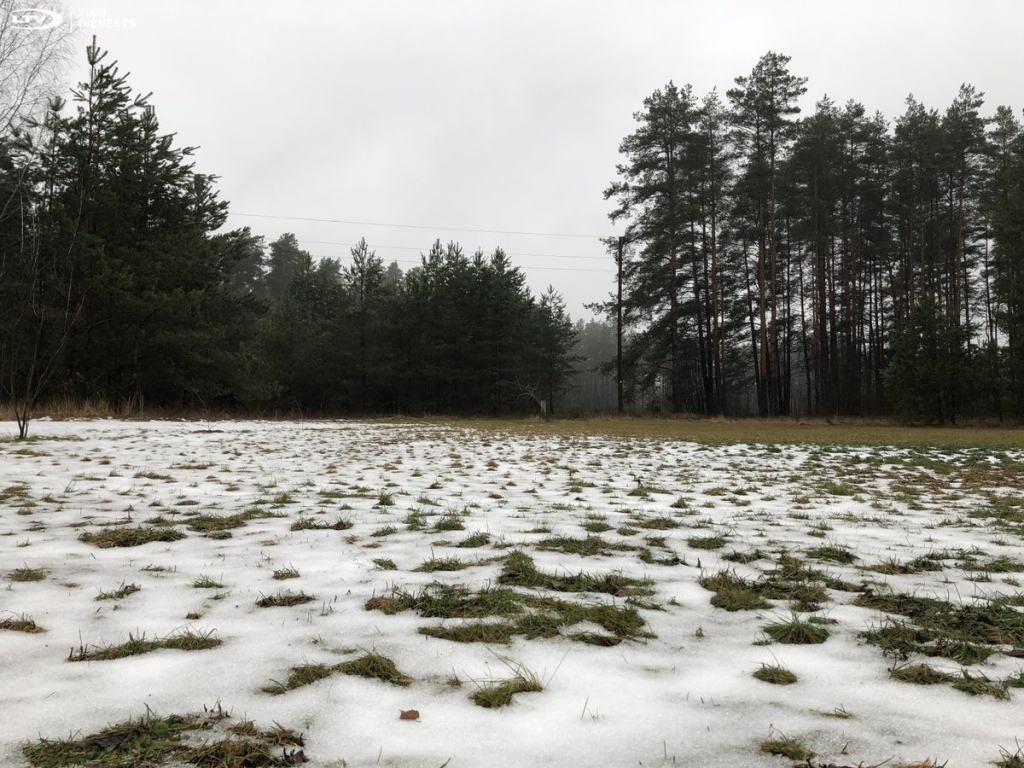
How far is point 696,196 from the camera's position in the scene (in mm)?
32312

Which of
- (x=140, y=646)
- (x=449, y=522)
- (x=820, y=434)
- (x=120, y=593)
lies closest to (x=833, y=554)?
(x=449, y=522)

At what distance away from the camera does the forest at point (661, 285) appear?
2070 centimetres

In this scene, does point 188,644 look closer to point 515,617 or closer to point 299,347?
point 515,617

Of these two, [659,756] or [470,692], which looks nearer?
[659,756]

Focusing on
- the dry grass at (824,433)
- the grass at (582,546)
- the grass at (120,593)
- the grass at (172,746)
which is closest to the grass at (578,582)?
the grass at (582,546)

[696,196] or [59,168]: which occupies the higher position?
[696,196]

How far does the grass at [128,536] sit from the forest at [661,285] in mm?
16095

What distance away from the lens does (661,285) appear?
1308 inches

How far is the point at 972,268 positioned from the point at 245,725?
42.8 meters

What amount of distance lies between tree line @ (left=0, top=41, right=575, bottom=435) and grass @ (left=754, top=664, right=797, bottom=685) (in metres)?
11.2

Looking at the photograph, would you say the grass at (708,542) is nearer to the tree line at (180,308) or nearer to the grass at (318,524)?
the grass at (318,524)

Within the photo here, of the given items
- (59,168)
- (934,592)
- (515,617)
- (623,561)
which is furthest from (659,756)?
(59,168)

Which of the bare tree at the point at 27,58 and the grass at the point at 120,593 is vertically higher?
the bare tree at the point at 27,58

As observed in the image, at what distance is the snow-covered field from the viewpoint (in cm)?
141
